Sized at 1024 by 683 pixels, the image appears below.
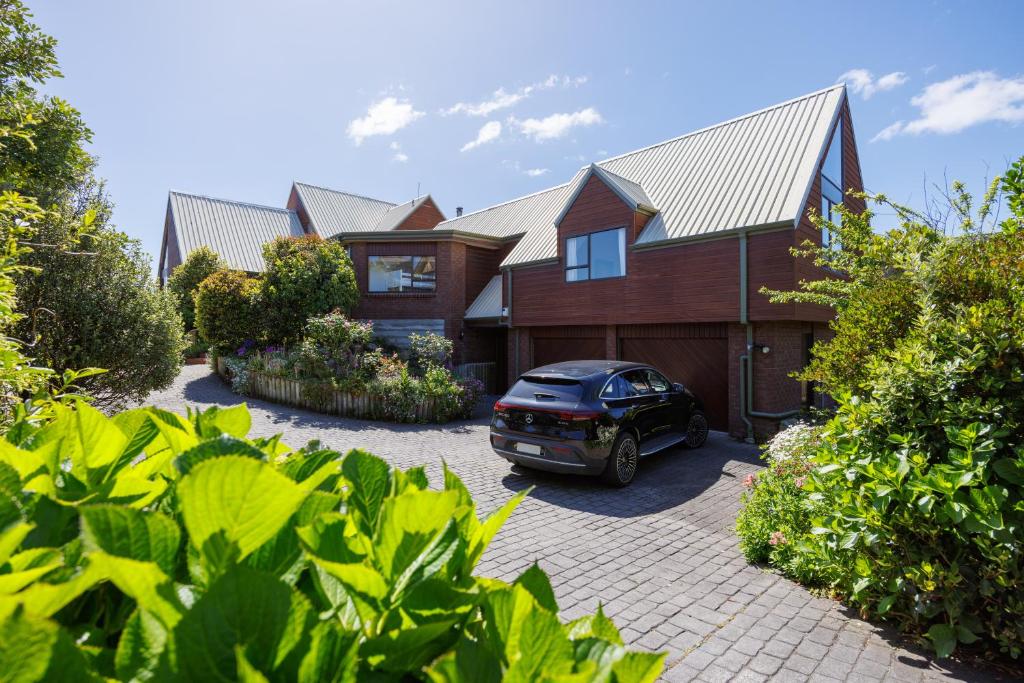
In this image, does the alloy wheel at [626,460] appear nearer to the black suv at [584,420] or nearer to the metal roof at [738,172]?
the black suv at [584,420]

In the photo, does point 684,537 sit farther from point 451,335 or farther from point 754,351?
point 451,335

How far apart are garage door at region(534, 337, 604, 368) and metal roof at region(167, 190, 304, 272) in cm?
1679

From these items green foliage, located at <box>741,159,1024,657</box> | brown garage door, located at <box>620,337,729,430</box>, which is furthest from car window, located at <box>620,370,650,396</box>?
brown garage door, located at <box>620,337,729,430</box>

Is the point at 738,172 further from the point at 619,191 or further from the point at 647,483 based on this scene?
the point at 647,483

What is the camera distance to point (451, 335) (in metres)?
18.9

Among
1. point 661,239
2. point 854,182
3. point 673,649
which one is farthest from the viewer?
point 854,182

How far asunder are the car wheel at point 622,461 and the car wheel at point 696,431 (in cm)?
274

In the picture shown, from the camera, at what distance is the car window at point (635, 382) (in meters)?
8.70

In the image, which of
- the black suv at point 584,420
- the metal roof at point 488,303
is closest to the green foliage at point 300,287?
the metal roof at point 488,303

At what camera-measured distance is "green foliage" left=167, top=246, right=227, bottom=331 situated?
23625 mm

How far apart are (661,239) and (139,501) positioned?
13.2m

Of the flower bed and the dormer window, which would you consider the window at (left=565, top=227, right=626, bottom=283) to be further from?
the dormer window

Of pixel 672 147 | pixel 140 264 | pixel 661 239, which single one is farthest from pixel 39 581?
pixel 672 147

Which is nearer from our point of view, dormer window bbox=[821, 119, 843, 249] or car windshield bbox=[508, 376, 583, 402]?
car windshield bbox=[508, 376, 583, 402]
